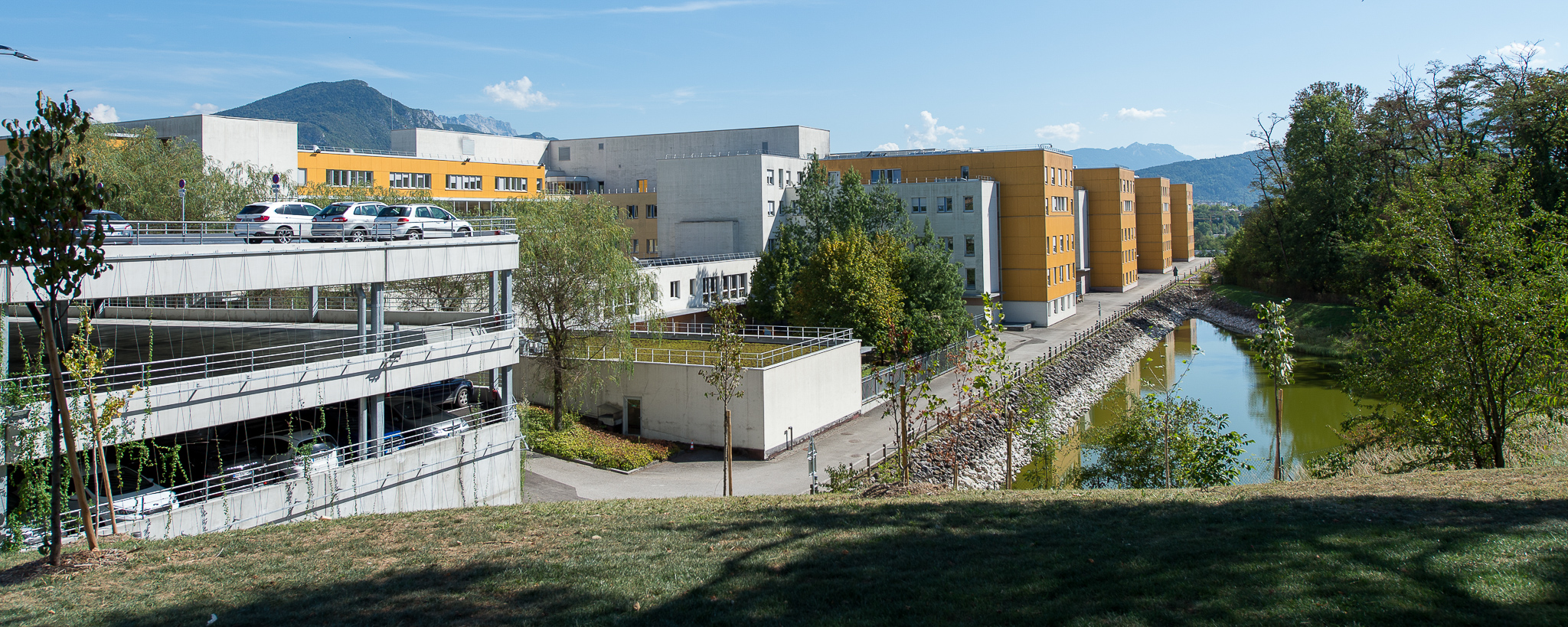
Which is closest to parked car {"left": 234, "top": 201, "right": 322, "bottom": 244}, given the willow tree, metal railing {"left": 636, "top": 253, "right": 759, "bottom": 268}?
the willow tree

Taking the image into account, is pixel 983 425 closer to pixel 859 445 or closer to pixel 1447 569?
pixel 859 445

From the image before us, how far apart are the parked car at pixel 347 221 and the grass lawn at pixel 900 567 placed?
1084cm

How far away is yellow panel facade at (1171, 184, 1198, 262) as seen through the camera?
403 feet

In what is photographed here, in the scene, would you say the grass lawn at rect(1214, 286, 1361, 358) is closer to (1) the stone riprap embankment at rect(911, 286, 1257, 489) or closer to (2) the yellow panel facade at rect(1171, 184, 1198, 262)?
(1) the stone riprap embankment at rect(911, 286, 1257, 489)

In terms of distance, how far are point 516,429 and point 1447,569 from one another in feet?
66.3

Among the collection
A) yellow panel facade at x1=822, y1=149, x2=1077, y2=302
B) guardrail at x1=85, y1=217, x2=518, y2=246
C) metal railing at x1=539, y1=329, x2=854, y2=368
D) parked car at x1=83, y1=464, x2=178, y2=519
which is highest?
yellow panel facade at x1=822, y1=149, x2=1077, y2=302

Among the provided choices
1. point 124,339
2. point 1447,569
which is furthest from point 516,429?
point 1447,569

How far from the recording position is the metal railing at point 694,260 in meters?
47.6

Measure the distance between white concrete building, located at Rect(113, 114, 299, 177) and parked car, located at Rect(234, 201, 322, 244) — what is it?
27.8m

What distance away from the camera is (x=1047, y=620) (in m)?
7.76

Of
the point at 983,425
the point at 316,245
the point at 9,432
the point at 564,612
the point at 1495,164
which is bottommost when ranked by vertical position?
the point at 983,425

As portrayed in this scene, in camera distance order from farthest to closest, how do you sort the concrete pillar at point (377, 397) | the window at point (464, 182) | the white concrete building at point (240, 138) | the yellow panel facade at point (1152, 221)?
the yellow panel facade at point (1152, 221) < the window at point (464, 182) < the white concrete building at point (240, 138) < the concrete pillar at point (377, 397)

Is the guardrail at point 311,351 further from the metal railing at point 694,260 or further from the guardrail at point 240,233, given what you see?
the metal railing at point 694,260

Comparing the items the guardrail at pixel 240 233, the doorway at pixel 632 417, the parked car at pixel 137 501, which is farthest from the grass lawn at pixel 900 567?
the doorway at pixel 632 417
